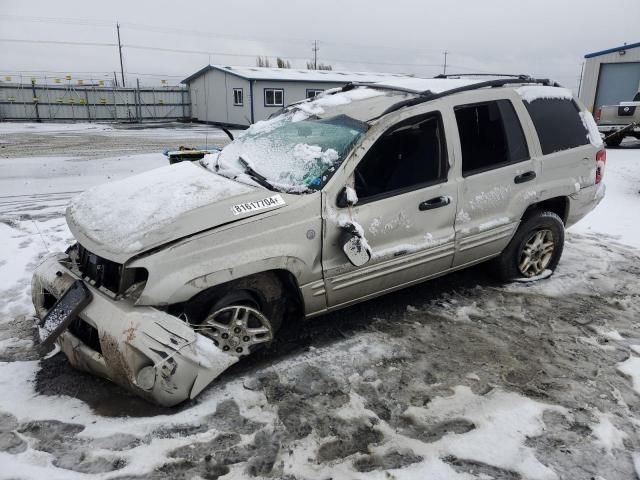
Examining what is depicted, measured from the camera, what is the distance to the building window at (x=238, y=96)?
89.7 ft

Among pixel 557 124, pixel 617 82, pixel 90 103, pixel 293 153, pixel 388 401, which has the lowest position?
pixel 388 401

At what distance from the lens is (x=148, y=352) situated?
104 inches

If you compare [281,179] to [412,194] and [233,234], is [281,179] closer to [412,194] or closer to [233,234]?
[233,234]

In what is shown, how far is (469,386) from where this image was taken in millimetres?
3127

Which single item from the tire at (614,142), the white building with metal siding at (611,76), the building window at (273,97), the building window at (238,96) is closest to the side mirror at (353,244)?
the tire at (614,142)

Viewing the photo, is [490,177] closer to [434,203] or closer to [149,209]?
[434,203]

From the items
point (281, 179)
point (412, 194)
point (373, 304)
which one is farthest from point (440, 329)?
point (281, 179)

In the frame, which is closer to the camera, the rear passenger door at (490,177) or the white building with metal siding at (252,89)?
the rear passenger door at (490,177)

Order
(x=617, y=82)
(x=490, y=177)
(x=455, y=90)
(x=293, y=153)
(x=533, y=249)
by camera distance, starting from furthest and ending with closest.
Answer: (x=617, y=82) < (x=533, y=249) < (x=490, y=177) < (x=455, y=90) < (x=293, y=153)

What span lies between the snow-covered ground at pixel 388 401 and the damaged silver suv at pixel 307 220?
255 mm

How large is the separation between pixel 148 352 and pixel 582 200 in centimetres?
413

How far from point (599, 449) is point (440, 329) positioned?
57.2 inches

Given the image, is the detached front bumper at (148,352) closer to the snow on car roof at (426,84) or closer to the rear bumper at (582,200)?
the snow on car roof at (426,84)

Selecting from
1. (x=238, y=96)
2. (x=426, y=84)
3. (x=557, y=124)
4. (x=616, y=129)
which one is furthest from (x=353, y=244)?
(x=238, y=96)
